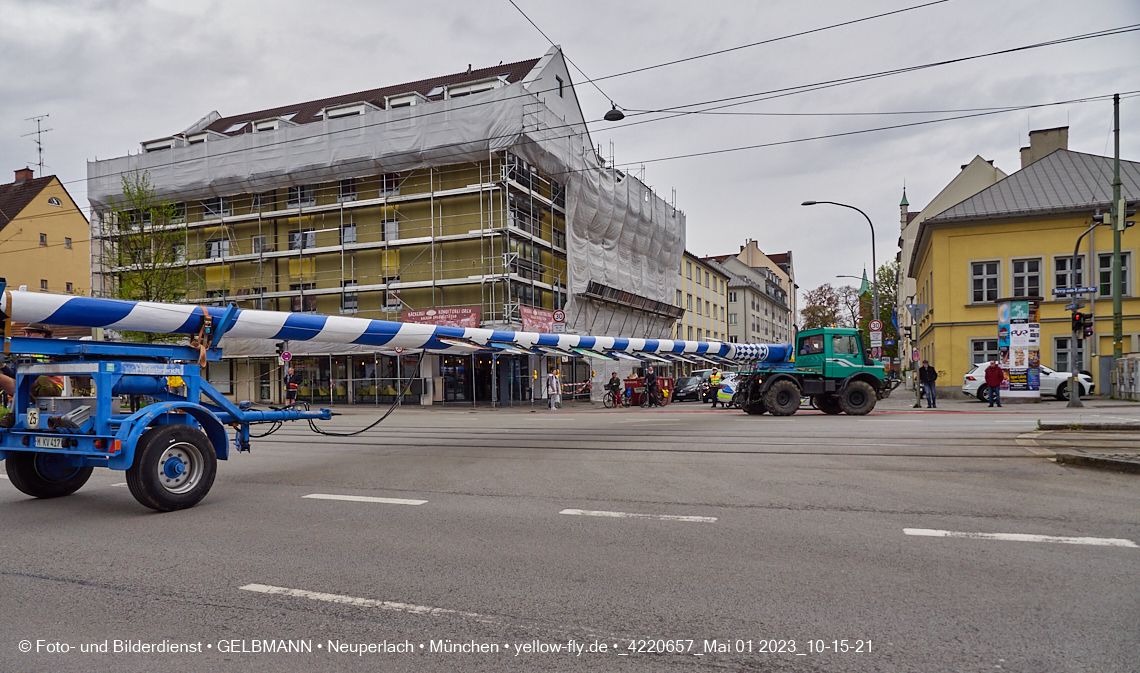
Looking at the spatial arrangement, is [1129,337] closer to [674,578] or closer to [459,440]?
[459,440]

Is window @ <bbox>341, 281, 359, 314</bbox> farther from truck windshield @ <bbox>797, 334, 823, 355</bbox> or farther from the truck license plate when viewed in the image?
the truck license plate

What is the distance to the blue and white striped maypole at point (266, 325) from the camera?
26.1 ft

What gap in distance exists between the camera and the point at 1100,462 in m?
9.31

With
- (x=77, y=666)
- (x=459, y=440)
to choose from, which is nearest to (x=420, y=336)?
(x=459, y=440)

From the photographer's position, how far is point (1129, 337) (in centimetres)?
3294

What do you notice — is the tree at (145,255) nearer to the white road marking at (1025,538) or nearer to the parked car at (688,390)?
the parked car at (688,390)

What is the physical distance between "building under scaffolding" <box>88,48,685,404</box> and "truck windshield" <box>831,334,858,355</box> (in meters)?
16.4

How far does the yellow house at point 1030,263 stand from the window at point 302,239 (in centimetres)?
3225

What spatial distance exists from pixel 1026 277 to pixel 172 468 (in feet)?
120

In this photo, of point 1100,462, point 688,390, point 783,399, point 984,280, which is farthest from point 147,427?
point 984,280

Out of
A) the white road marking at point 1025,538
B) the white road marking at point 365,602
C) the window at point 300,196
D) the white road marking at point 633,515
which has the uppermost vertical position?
the window at point 300,196

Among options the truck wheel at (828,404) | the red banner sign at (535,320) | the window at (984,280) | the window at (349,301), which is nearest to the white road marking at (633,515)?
the truck wheel at (828,404)

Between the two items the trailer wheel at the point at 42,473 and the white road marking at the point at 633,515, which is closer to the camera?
the white road marking at the point at 633,515

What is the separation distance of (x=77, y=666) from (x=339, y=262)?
39854mm
